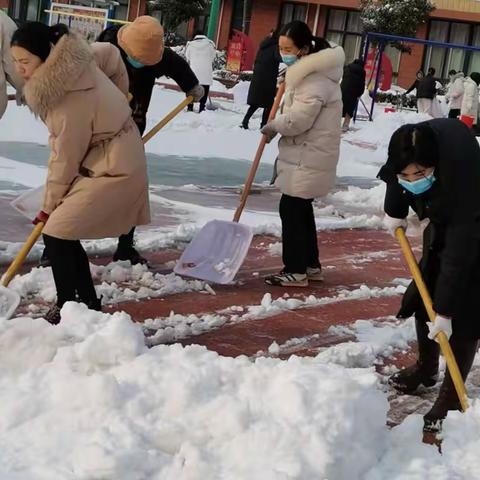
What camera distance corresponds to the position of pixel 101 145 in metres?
4.00

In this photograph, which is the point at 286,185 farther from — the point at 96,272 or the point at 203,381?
the point at 203,381

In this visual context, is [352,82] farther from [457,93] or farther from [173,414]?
[173,414]

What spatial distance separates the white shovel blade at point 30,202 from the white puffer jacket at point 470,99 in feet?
38.0

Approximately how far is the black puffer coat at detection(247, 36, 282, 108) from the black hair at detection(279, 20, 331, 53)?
331 inches

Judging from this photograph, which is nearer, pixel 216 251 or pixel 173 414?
pixel 173 414

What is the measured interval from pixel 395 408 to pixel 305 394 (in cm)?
99

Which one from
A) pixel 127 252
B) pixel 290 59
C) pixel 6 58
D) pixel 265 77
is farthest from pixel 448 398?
pixel 265 77

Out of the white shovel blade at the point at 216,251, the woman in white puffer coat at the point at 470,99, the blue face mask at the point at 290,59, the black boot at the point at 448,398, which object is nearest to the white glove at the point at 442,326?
the black boot at the point at 448,398

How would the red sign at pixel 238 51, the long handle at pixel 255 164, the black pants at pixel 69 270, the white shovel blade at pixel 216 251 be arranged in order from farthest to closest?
the red sign at pixel 238 51, the long handle at pixel 255 164, the white shovel blade at pixel 216 251, the black pants at pixel 69 270

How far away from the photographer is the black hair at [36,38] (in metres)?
3.70

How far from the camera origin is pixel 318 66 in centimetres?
506

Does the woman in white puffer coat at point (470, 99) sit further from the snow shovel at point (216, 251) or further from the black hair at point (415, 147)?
the black hair at point (415, 147)

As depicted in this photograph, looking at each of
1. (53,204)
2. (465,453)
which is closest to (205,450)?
(465,453)

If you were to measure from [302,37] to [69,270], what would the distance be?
206 centimetres
